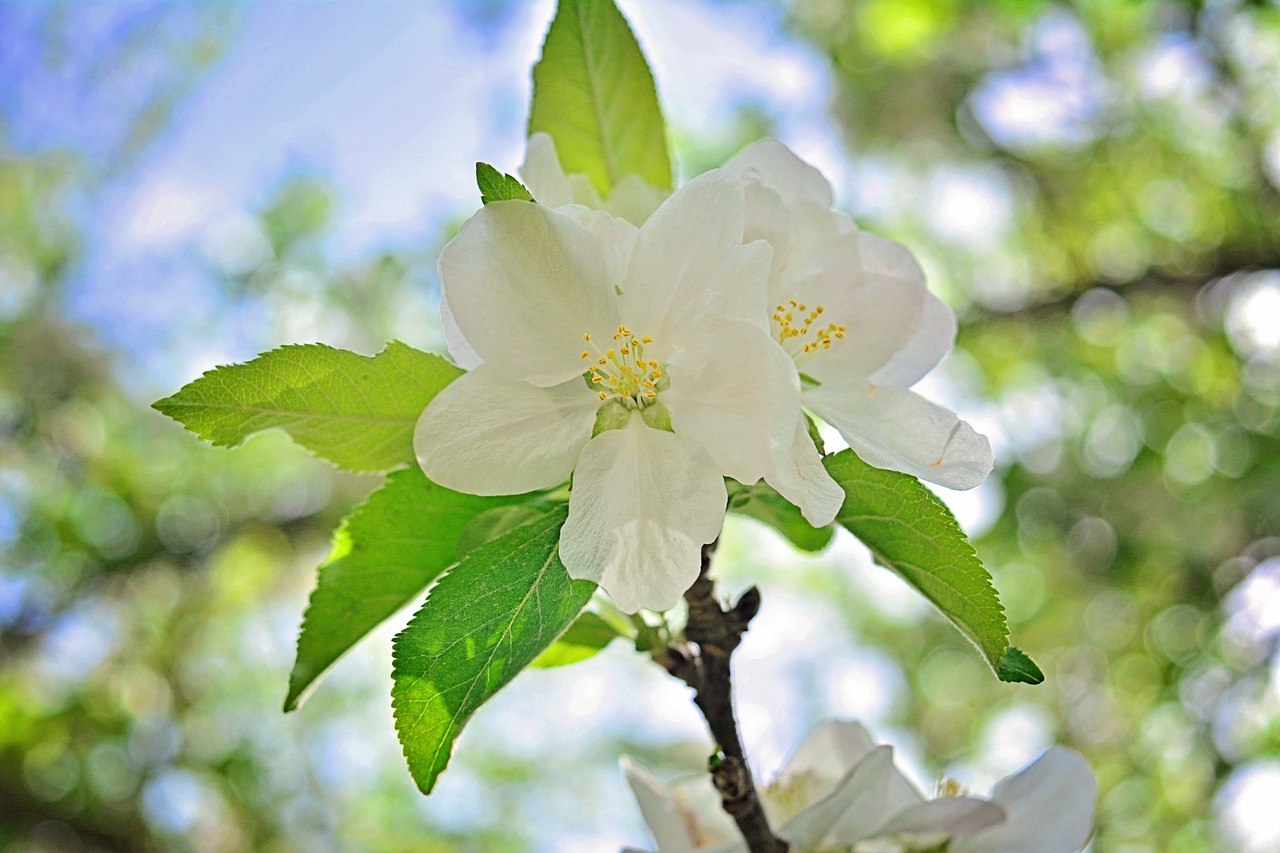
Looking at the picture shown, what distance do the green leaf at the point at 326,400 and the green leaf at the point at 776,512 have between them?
0.72 feet

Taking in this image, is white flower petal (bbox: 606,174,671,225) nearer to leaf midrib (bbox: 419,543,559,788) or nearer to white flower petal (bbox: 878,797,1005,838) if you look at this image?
leaf midrib (bbox: 419,543,559,788)

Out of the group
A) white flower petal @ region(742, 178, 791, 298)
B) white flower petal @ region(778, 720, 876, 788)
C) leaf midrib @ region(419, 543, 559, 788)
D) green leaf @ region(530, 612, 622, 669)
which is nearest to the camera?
leaf midrib @ region(419, 543, 559, 788)

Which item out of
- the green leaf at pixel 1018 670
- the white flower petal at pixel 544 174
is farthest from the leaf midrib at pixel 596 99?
the green leaf at pixel 1018 670

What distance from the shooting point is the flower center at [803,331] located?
2.44ft

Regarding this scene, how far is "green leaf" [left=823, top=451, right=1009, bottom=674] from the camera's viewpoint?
61 centimetres

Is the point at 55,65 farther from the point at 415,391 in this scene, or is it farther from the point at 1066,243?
the point at 415,391

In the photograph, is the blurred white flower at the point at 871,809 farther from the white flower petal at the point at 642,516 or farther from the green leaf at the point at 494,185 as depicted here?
the green leaf at the point at 494,185

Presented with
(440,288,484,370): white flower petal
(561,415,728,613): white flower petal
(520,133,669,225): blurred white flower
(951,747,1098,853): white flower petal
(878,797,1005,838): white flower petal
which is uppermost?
(520,133,669,225): blurred white flower

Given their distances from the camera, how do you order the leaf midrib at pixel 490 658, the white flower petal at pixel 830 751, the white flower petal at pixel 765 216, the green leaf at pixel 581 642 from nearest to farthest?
the leaf midrib at pixel 490 658, the white flower petal at pixel 765 216, the green leaf at pixel 581 642, the white flower petal at pixel 830 751

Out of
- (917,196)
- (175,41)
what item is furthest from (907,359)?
(175,41)

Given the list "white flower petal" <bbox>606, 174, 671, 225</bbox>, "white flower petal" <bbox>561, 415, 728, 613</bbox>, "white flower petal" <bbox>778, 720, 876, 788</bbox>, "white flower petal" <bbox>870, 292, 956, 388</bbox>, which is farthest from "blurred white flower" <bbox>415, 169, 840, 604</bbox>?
"white flower petal" <bbox>778, 720, 876, 788</bbox>

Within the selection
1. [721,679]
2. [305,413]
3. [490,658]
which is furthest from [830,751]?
[305,413]

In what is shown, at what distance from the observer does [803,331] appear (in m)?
0.75

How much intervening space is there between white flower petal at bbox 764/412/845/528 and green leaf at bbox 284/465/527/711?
0.21 meters
